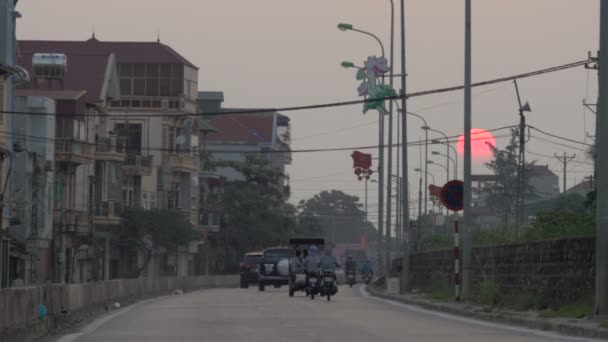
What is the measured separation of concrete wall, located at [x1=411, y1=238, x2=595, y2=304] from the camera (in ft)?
99.4

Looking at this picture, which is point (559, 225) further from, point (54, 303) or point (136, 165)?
point (136, 165)

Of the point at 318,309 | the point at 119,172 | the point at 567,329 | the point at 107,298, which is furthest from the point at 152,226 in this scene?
the point at 567,329

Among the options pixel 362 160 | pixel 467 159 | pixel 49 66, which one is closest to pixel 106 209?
pixel 49 66

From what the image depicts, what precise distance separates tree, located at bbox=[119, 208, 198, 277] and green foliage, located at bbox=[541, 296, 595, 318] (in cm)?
6476

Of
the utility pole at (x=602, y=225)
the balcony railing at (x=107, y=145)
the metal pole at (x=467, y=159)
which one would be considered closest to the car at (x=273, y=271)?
the balcony railing at (x=107, y=145)

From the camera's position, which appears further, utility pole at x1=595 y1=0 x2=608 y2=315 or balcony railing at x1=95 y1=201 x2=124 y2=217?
balcony railing at x1=95 y1=201 x2=124 y2=217

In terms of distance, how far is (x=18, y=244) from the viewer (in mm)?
71750

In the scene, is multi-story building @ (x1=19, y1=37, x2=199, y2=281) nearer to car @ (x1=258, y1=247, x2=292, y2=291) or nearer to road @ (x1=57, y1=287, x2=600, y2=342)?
car @ (x1=258, y1=247, x2=292, y2=291)

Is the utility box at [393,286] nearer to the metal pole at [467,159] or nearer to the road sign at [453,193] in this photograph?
the metal pole at [467,159]

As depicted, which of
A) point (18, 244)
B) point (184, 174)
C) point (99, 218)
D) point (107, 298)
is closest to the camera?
point (107, 298)

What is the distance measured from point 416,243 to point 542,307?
189 feet

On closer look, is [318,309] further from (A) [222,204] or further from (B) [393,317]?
(A) [222,204]

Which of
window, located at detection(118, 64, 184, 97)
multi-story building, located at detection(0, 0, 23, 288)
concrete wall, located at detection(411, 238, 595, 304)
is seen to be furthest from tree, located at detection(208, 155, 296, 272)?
concrete wall, located at detection(411, 238, 595, 304)

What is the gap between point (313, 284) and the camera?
50406 millimetres
